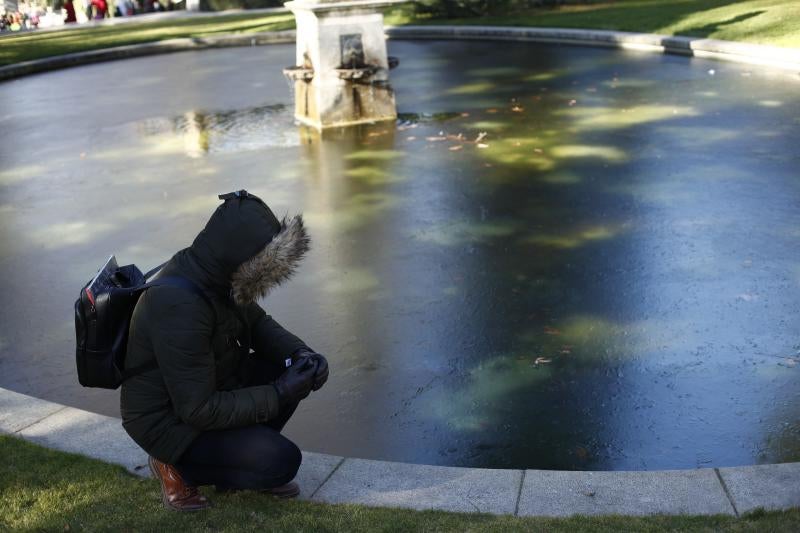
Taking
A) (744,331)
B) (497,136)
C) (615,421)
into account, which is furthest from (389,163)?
(615,421)

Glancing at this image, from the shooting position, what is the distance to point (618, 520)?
4.23 meters

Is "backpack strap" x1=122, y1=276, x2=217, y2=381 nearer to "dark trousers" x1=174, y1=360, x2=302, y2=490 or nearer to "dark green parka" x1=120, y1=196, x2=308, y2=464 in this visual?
"dark green parka" x1=120, y1=196, x2=308, y2=464

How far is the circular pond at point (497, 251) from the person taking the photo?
5.70m

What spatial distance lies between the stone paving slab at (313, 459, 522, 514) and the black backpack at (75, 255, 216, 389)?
109 cm

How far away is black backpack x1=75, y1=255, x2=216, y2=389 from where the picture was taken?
13.8ft

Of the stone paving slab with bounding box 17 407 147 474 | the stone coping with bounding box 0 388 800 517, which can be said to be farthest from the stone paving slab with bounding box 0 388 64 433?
the stone coping with bounding box 0 388 800 517

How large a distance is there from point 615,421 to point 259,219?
2.50 m

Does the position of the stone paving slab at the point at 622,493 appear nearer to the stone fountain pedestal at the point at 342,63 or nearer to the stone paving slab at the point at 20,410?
the stone paving slab at the point at 20,410

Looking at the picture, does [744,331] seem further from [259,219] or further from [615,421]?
[259,219]

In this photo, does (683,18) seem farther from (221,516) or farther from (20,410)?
(221,516)

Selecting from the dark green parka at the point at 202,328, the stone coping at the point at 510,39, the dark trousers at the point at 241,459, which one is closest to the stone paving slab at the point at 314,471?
the dark trousers at the point at 241,459

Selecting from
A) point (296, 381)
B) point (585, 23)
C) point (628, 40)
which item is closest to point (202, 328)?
point (296, 381)

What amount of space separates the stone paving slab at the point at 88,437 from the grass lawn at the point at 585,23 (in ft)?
49.4

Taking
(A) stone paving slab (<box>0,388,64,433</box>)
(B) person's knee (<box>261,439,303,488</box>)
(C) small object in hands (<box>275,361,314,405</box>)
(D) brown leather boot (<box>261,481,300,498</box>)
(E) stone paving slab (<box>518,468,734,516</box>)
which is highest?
(C) small object in hands (<box>275,361,314,405</box>)
